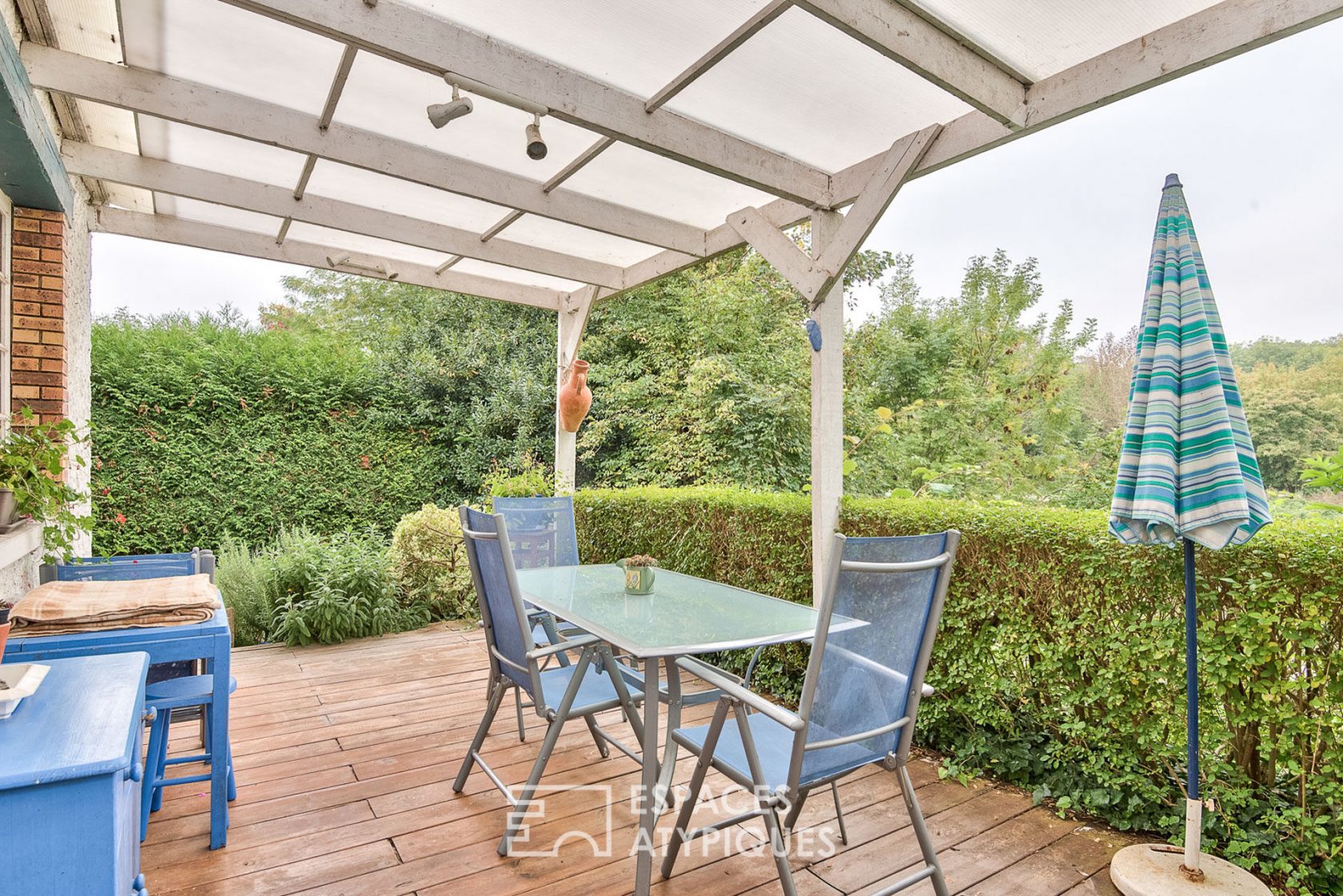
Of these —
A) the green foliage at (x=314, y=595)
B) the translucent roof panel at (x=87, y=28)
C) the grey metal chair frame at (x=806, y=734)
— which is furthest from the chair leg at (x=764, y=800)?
the green foliage at (x=314, y=595)

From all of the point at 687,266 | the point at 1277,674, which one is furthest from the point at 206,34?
the point at 1277,674

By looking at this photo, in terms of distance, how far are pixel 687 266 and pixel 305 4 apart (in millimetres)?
2739

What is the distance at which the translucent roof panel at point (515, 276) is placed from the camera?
530 centimetres

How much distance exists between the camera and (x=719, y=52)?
262 centimetres

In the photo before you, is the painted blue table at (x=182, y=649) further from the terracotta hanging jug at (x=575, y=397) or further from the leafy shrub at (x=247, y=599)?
the terracotta hanging jug at (x=575, y=397)

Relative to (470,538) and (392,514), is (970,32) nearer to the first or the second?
(470,538)

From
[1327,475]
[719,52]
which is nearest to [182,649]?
[719,52]

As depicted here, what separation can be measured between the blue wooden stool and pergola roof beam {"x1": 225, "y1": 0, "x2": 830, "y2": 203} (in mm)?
2112

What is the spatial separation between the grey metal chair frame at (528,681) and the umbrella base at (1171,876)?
60.6 inches

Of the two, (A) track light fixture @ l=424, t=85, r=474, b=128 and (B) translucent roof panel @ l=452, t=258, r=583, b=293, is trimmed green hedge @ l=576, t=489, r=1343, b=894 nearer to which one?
(A) track light fixture @ l=424, t=85, r=474, b=128

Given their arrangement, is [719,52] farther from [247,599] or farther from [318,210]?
[247,599]

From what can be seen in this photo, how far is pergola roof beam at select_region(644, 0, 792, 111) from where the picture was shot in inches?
93.7

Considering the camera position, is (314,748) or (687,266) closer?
(314,748)

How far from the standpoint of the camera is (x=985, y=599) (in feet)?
9.85
